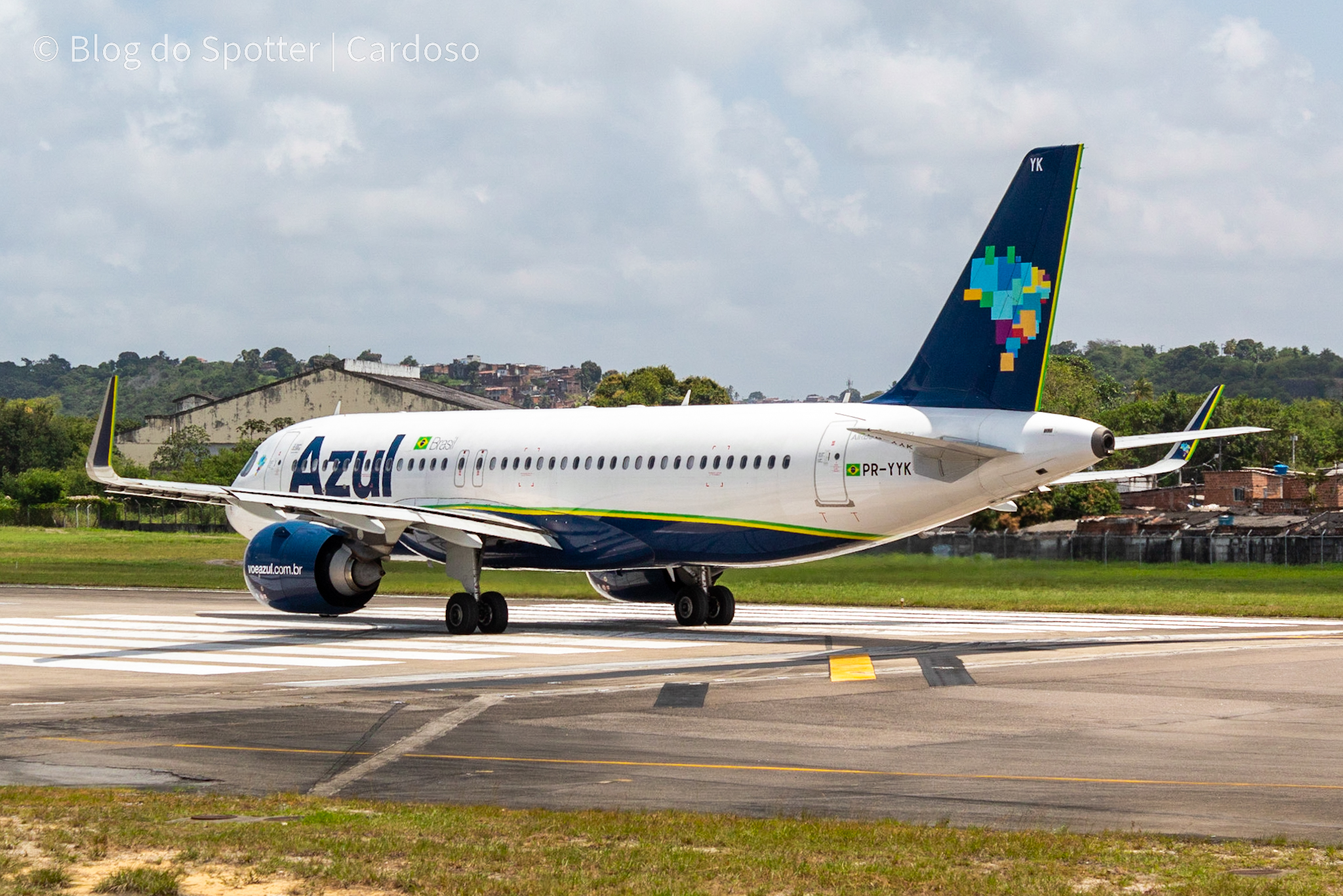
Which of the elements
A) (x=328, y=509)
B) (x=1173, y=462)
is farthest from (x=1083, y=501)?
(x=328, y=509)

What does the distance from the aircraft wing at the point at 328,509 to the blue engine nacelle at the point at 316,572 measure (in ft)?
1.54

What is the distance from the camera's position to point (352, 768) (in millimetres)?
12008

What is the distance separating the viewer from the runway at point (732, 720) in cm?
1083

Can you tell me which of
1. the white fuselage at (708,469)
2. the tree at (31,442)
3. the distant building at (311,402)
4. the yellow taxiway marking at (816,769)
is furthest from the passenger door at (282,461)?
the tree at (31,442)

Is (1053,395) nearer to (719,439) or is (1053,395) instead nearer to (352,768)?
(719,439)

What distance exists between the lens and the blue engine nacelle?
2711cm

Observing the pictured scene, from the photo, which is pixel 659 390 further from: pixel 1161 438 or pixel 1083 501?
pixel 1161 438

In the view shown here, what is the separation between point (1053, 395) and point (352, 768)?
111328 millimetres

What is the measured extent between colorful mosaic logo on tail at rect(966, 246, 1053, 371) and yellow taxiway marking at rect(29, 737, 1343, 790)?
12.6 m

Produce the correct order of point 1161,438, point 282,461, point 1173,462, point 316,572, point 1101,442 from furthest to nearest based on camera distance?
point 282,461, point 1173,462, point 316,572, point 1161,438, point 1101,442

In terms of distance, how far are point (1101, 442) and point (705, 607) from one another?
31.0 ft

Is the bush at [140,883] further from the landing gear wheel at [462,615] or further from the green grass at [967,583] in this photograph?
the green grass at [967,583]

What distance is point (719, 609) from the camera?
29.2m

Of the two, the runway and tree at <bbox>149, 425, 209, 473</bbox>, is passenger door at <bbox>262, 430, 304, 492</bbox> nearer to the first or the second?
the runway
